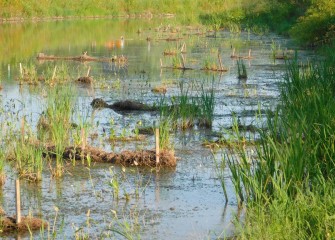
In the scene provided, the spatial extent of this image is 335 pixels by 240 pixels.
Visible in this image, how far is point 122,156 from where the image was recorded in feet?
35.0

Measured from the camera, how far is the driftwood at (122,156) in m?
10.4

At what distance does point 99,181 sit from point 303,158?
11.2ft

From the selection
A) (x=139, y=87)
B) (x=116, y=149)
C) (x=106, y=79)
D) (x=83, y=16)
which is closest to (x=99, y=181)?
(x=116, y=149)

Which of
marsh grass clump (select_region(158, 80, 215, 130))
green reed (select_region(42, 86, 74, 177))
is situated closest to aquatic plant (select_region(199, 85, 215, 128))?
marsh grass clump (select_region(158, 80, 215, 130))

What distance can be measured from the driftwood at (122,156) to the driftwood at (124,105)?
4.23 metres

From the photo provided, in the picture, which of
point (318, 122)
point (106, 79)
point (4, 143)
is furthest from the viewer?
point (106, 79)

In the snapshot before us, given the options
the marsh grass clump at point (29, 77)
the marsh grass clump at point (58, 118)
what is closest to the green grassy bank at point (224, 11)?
the marsh grass clump at point (29, 77)

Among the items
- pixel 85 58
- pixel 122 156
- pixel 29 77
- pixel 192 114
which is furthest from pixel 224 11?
pixel 122 156

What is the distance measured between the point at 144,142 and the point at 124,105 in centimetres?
340

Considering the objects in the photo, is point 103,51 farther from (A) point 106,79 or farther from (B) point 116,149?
(B) point 116,149

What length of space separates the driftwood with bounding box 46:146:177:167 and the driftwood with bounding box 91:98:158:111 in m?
4.23

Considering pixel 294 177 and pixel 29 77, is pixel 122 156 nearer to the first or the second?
pixel 294 177

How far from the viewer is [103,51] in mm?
28266

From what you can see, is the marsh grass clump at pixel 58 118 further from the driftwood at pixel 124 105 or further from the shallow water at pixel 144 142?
the driftwood at pixel 124 105
